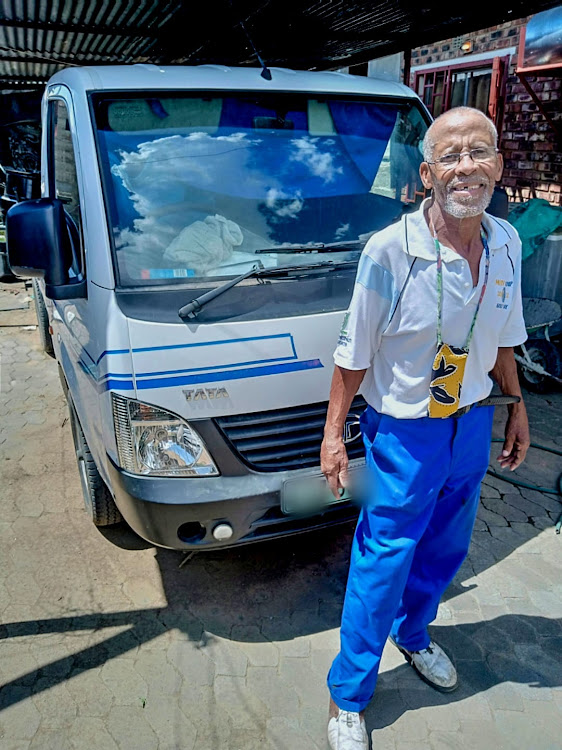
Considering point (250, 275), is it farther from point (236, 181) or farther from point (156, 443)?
point (156, 443)

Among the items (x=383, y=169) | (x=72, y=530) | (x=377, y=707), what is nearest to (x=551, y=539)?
(x=377, y=707)

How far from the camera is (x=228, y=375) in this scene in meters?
2.43

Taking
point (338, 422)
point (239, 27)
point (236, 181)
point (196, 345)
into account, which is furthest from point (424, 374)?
point (239, 27)

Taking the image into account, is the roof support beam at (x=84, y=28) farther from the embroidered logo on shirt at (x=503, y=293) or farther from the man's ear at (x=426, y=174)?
the embroidered logo on shirt at (x=503, y=293)

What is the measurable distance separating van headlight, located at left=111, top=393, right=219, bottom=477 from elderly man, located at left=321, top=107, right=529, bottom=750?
569 millimetres

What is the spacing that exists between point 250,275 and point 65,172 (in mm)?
1171

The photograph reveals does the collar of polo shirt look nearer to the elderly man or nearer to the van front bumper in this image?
the elderly man

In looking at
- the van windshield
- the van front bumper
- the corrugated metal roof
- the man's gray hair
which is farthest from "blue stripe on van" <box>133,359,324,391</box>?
the corrugated metal roof

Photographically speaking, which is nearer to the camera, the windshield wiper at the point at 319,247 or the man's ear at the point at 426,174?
the man's ear at the point at 426,174

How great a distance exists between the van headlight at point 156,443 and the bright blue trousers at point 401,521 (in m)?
0.67

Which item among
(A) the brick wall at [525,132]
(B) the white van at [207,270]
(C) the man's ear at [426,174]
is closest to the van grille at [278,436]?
→ (B) the white van at [207,270]

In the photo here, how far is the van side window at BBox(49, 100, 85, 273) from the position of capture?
9.44ft

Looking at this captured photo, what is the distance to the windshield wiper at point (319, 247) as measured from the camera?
2.87 m

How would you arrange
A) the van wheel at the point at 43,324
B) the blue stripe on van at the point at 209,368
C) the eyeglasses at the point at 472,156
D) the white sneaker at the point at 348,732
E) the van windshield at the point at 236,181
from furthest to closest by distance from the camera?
the van wheel at the point at 43,324, the van windshield at the point at 236,181, the blue stripe on van at the point at 209,368, the white sneaker at the point at 348,732, the eyeglasses at the point at 472,156
